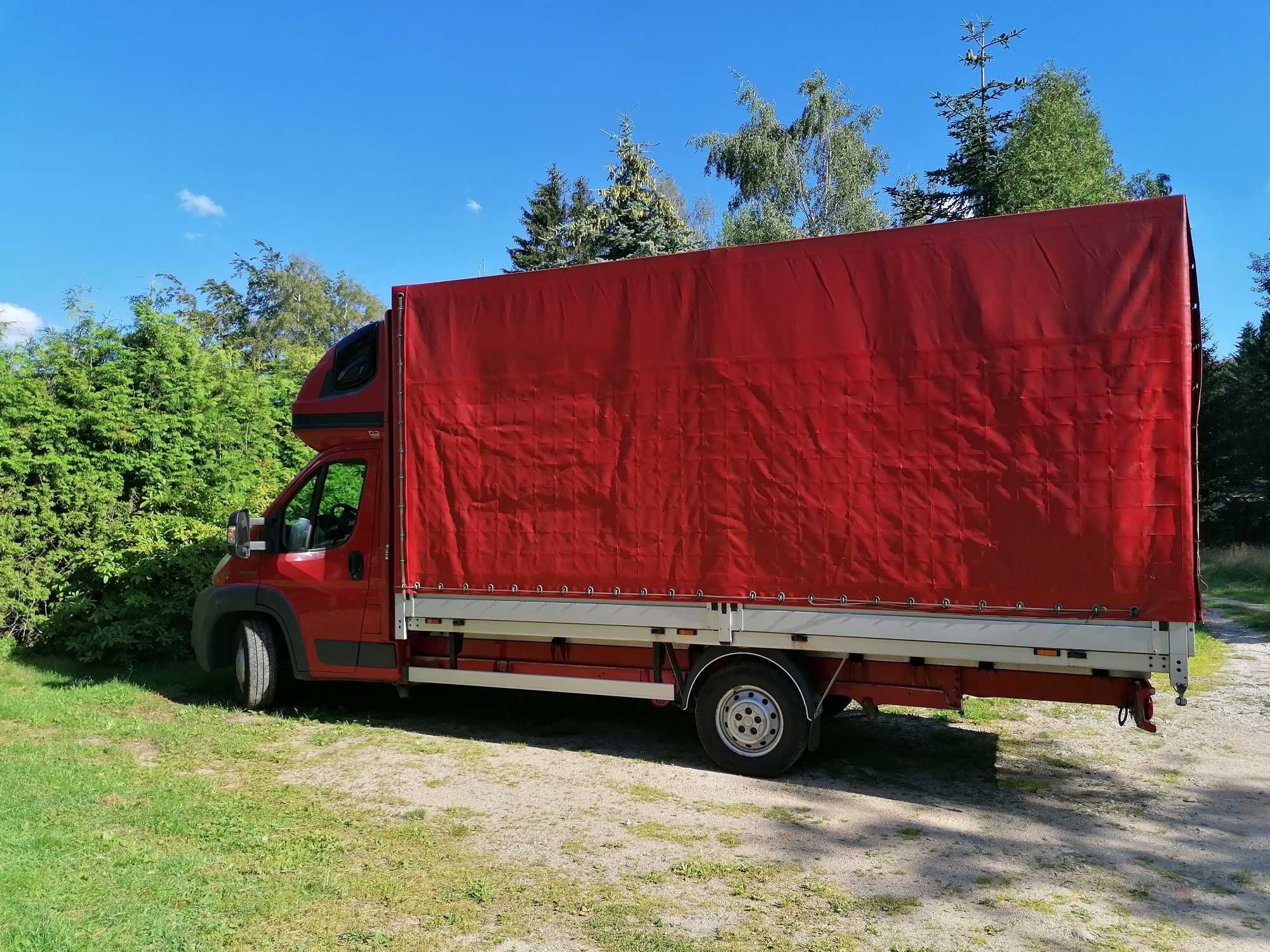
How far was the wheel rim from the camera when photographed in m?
5.89

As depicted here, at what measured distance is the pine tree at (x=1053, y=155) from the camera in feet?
79.4

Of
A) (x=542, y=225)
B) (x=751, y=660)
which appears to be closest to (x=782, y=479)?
(x=751, y=660)

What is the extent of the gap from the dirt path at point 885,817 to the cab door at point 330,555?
0.88 meters

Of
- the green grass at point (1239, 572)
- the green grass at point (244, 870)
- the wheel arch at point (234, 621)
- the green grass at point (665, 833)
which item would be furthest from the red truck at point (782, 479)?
the green grass at point (1239, 572)

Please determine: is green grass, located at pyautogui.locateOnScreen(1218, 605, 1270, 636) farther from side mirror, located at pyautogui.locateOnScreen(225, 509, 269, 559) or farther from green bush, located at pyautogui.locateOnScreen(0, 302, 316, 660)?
green bush, located at pyautogui.locateOnScreen(0, 302, 316, 660)

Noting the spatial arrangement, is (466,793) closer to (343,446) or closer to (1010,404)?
(343,446)

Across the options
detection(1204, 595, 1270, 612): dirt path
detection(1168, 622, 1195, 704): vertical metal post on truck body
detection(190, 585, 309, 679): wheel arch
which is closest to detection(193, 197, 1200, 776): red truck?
detection(1168, 622, 1195, 704): vertical metal post on truck body

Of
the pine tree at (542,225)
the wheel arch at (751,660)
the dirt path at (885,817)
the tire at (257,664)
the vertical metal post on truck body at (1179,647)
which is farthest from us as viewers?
the pine tree at (542,225)

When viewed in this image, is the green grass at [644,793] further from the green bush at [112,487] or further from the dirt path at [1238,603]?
the dirt path at [1238,603]

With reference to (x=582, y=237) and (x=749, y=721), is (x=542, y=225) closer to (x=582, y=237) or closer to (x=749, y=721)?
(x=582, y=237)

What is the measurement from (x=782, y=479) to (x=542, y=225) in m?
38.6

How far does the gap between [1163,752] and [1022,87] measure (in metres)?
25.5

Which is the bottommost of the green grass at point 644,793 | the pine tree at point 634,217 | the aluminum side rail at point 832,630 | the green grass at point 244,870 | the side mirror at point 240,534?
the green grass at point 244,870

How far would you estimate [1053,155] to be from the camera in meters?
24.2
